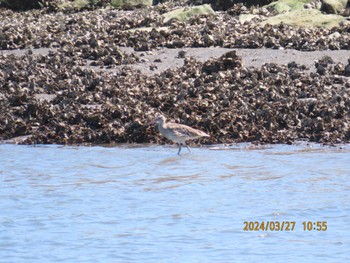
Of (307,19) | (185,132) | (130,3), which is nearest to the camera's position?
(185,132)

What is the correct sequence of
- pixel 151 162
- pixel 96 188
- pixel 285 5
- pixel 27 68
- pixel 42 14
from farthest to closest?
pixel 42 14 → pixel 285 5 → pixel 27 68 → pixel 151 162 → pixel 96 188

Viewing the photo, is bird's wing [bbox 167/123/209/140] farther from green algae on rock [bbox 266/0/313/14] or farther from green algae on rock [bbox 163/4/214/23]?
green algae on rock [bbox 266/0/313/14]

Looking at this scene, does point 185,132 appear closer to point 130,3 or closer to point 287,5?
point 287,5

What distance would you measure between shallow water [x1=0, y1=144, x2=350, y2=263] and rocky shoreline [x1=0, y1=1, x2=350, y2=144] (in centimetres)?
43

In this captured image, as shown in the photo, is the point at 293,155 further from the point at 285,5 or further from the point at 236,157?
the point at 285,5

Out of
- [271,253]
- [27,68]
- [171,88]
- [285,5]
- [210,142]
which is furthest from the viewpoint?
[285,5]

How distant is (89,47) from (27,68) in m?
1.51

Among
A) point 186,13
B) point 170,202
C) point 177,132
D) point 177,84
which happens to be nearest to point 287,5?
point 186,13

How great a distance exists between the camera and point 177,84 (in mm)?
15781

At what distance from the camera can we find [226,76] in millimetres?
15781

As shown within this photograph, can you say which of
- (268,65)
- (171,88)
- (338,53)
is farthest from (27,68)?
(338,53)

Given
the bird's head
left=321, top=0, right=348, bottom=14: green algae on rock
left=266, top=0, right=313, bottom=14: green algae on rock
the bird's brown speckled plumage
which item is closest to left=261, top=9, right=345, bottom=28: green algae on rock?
left=321, top=0, right=348, bottom=14: green algae on rock

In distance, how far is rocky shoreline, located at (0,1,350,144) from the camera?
14.3 meters

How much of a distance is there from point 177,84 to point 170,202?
4.94m
